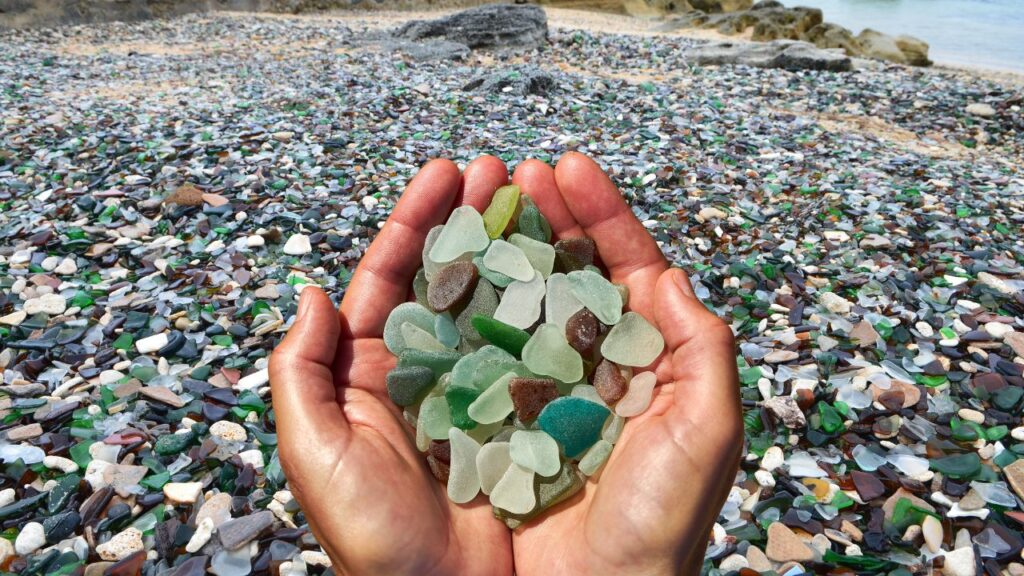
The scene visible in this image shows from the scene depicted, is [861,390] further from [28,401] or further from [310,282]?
[28,401]

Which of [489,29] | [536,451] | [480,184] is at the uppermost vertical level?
[489,29]

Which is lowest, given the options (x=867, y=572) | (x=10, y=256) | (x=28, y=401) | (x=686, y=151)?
(x=867, y=572)

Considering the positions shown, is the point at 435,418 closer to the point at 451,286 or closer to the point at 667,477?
the point at 451,286

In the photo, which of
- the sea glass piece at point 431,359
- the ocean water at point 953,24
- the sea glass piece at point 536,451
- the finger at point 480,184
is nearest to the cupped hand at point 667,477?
the sea glass piece at point 536,451

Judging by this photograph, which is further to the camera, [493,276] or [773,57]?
[773,57]

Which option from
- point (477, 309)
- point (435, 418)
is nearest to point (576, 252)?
point (477, 309)

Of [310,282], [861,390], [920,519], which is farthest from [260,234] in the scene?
[920,519]

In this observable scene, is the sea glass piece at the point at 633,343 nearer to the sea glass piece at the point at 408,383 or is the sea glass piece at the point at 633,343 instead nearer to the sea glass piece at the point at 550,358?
the sea glass piece at the point at 550,358
